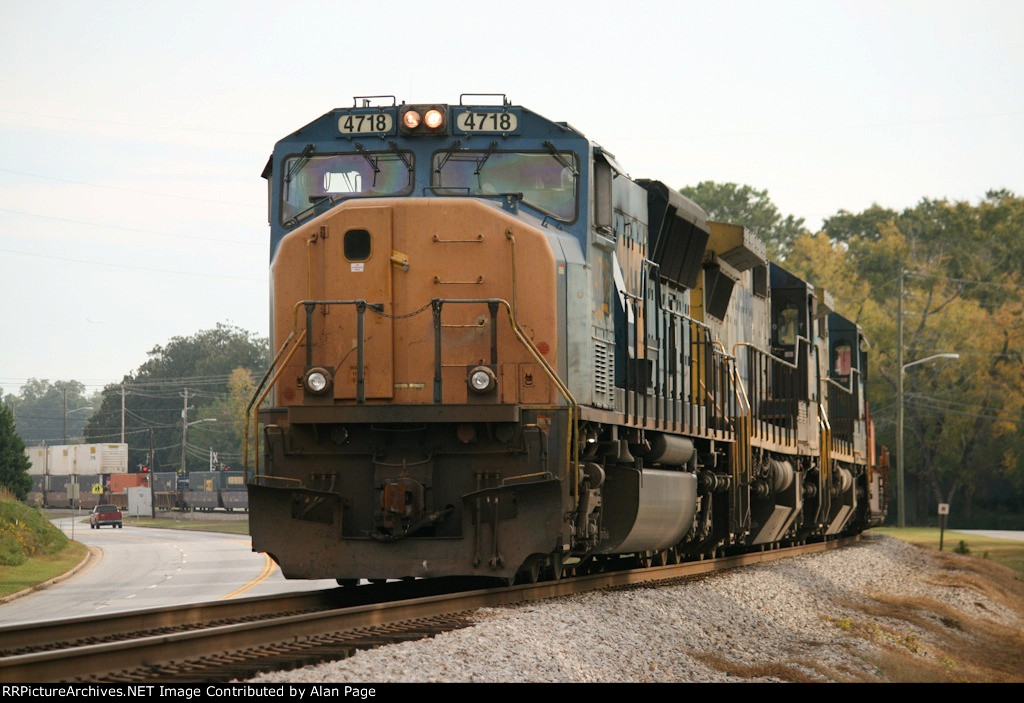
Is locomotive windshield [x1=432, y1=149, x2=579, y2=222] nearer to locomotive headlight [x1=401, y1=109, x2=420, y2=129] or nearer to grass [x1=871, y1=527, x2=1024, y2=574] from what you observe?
locomotive headlight [x1=401, y1=109, x2=420, y2=129]

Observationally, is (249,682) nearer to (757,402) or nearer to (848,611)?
(848,611)

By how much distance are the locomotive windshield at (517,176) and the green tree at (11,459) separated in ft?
192

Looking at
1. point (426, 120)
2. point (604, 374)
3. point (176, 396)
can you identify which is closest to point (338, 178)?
point (426, 120)

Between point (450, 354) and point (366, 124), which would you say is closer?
point (450, 354)

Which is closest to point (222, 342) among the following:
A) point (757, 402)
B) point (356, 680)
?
point (757, 402)

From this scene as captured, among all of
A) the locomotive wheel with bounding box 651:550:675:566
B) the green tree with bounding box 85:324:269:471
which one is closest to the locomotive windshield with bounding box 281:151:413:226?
the locomotive wheel with bounding box 651:550:675:566

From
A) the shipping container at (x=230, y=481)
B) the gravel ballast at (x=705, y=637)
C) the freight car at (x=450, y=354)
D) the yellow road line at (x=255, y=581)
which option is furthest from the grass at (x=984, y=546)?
the shipping container at (x=230, y=481)

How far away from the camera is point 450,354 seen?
11758mm

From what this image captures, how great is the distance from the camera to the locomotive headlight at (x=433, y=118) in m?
12.3

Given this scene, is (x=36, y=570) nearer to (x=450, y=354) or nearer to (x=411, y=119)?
(x=411, y=119)

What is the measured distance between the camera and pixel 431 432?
1182 cm

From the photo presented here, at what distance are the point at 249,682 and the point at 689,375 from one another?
10.0m

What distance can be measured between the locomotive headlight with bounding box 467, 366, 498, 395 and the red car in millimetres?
68542

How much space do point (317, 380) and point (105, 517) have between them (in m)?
68.4
